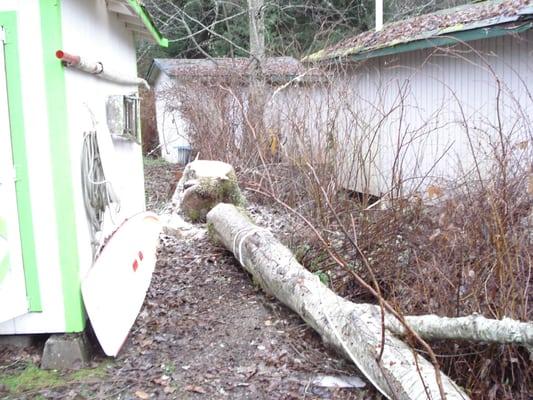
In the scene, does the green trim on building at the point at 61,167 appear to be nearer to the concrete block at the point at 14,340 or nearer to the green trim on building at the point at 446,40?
the concrete block at the point at 14,340

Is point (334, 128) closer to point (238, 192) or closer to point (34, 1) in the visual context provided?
point (238, 192)

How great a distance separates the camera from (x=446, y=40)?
295 inches

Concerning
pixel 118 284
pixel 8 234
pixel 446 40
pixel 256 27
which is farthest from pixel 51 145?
pixel 256 27

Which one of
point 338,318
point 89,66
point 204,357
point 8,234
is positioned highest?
point 89,66

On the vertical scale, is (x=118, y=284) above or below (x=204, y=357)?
above

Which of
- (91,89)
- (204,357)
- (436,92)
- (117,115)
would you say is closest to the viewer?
(204,357)

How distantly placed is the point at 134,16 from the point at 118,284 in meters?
3.23

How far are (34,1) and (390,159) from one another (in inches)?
273

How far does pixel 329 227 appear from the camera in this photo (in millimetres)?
5602

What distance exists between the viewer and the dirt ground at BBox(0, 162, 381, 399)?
3.59 meters

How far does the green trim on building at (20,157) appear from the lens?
140 inches

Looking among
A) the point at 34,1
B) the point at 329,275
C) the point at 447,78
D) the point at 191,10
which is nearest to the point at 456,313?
the point at 329,275

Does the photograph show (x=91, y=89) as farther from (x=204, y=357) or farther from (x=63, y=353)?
(x=204, y=357)

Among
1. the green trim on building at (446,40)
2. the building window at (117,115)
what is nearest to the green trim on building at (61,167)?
the building window at (117,115)
